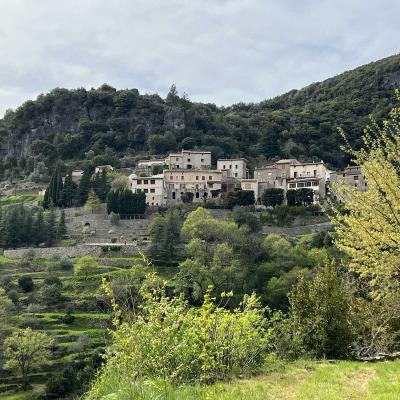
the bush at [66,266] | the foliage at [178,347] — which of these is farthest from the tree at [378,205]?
the bush at [66,266]

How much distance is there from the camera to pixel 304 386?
9383 millimetres

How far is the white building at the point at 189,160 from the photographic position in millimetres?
83812

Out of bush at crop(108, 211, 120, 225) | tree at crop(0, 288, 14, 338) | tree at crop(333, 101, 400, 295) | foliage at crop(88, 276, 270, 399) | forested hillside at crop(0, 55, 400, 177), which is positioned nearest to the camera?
foliage at crop(88, 276, 270, 399)

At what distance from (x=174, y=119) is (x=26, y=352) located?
257 feet

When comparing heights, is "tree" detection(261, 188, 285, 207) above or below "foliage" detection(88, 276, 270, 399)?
above

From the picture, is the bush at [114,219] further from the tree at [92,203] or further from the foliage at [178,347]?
the foliage at [178,347]

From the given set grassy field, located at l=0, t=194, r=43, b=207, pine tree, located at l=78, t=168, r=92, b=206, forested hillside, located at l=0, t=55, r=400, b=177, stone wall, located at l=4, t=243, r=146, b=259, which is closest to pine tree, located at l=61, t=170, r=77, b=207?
pine tree, located at l=78, t=168, r=92, b=206

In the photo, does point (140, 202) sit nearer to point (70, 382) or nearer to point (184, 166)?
point (184, 166)

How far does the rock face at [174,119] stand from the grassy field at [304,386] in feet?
320

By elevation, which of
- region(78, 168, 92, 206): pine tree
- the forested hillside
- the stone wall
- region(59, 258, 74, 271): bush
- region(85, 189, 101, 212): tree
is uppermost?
the forested hillside

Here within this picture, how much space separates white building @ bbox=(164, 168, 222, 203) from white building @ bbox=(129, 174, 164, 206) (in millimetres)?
1135

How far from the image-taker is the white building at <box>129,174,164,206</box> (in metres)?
73.7

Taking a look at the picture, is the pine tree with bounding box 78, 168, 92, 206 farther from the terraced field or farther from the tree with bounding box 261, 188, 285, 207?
the tree with bounding box 261, 188, 285, 207

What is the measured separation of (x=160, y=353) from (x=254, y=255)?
1700 inches
